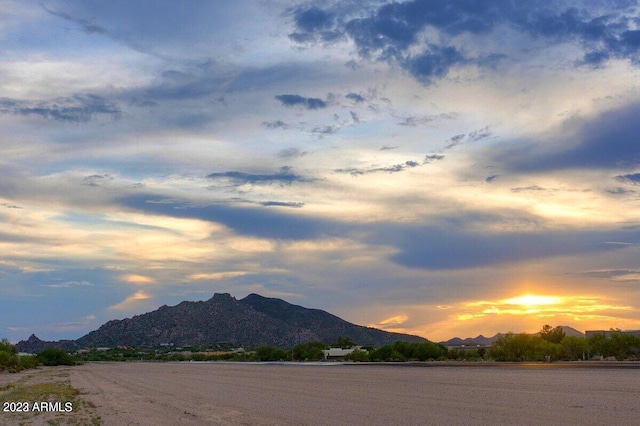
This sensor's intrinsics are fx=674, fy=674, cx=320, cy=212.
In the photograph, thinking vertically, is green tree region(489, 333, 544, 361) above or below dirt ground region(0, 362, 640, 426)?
above

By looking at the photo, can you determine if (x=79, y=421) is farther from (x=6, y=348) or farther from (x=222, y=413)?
(x=6, y=348)

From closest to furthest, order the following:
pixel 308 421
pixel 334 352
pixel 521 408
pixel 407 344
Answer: pixel 308 421 → pixel 521 408 → pixel 407 344 → pixel 334 352

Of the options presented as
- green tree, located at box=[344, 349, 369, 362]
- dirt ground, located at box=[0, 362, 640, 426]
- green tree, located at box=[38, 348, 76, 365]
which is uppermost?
green tree, located at box=[344, 349, 369, 362]

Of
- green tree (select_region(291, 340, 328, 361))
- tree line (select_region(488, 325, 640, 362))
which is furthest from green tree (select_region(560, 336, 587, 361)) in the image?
green tree (select_region(291, 340, 328, 361))

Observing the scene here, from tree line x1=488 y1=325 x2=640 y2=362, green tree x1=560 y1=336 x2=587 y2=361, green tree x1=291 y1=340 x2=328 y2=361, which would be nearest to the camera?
tree line x1=488 y1=325 x2=640 y2=362

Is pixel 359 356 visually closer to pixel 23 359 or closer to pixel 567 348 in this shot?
pixel 567 348

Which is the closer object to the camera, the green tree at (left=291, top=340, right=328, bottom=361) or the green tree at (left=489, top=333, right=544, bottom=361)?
the green tree at (left=489, top=333, right=544, bottom=361)

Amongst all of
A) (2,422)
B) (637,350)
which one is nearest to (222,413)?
(2,422)

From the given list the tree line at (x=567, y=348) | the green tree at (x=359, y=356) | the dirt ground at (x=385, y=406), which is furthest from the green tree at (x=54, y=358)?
the dirt ground at (x=385, y=406)

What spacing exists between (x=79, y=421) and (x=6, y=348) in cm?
11939

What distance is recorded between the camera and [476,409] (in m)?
32.8

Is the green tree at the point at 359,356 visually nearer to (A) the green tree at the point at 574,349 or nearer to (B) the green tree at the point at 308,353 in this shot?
(B) the green tree at the point at 308,353

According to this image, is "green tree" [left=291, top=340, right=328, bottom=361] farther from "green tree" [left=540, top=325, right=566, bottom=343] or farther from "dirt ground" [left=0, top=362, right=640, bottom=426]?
"dirt ground" [left=0, top=362, right=640, bottom=426]

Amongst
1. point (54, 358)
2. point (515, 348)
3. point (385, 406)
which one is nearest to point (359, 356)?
point (515, 348)
